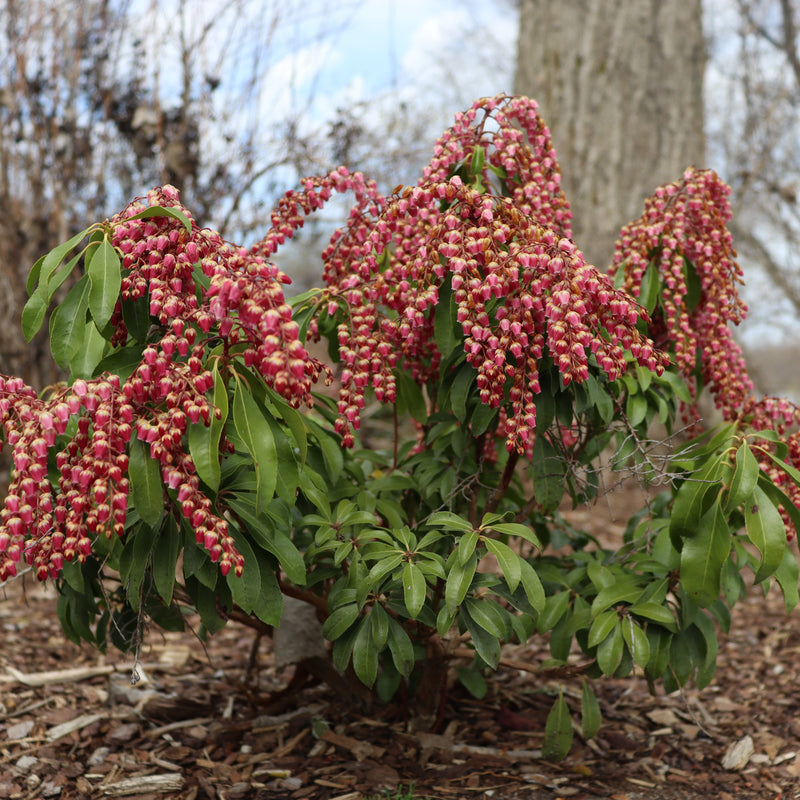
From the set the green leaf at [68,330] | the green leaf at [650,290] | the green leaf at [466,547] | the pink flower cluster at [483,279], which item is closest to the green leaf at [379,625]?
the green leaf at [466,547]

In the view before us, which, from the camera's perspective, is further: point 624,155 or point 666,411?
point 624,155

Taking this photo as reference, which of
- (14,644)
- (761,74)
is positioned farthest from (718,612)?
(761,74)

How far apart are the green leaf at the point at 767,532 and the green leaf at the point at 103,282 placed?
1532mm

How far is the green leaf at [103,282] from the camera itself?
66.6 inches

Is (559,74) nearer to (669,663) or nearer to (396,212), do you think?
(396,212)

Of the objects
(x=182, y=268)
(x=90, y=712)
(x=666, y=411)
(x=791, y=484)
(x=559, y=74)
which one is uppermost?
(x=559, y=74)

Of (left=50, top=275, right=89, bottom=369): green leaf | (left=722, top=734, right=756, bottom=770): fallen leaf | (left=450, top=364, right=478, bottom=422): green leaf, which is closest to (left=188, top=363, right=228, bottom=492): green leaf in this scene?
(left=50, top=275, right=89, bottom=369): green leaf

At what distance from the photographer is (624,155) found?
16.6 feet

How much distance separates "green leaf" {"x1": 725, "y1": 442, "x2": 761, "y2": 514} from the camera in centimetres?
187

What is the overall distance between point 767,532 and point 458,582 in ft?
2.45

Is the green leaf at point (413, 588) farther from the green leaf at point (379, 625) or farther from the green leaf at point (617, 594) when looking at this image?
the green leaf at point (617, 594)

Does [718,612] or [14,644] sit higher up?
[718,612]

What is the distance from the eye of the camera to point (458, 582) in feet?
6.47

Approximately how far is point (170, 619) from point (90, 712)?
3.02 ft
